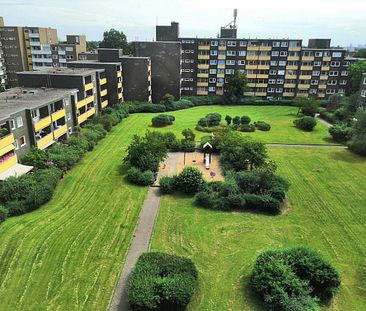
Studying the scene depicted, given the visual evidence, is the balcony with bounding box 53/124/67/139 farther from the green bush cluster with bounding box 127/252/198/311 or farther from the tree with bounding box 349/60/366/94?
the tree with bounding box 349/60/366/94

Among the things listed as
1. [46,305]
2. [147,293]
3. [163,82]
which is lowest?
[46,305]

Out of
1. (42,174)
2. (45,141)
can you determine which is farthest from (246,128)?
(42,174)

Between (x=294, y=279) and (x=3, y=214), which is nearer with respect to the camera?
(x=294, y=279)

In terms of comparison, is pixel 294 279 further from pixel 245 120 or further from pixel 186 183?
pixel 245 120

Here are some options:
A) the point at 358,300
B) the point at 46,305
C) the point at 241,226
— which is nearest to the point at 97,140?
the point at 241,226

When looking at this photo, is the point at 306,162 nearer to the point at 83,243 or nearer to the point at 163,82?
the point at 83,243

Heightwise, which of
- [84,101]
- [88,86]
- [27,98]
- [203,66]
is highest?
[203,66]

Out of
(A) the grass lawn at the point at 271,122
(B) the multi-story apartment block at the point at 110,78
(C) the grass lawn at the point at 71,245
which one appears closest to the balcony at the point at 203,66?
(A) the grass lawn at the point at 271,122
